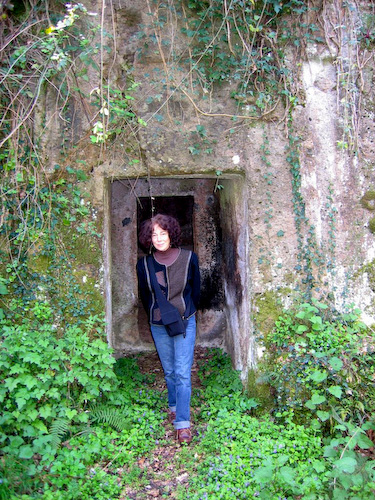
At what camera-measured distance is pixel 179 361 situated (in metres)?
4.03

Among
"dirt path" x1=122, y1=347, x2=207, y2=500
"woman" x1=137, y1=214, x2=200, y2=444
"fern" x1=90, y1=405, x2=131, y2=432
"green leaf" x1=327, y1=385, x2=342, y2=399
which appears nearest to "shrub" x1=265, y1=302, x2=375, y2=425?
"green leaf" x1=327, y1=385, x2=342, y2=399

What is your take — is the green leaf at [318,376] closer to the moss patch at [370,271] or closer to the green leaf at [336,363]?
the green leaf at [336,363]

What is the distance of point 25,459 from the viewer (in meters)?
3.20

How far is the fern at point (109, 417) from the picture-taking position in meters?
3.90

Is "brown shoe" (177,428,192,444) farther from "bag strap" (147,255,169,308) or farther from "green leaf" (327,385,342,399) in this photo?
"green leaf" (327,385,342,399)

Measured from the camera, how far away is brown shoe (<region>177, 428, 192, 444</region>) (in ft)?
13.0

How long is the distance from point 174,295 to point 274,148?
65.1 inches

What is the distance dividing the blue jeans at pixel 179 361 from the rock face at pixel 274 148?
67 cm

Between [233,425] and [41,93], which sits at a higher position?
[41,93]

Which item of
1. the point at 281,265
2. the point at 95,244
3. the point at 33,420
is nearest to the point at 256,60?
the point at 281,265

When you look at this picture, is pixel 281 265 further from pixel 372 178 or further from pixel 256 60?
pixel 256 60

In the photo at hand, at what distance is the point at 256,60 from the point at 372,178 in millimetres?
1560

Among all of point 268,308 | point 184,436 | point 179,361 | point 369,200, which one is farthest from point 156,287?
point 369,200

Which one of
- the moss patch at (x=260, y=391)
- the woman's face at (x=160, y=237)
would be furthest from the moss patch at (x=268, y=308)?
the woman's face at (x=160, y=237)
